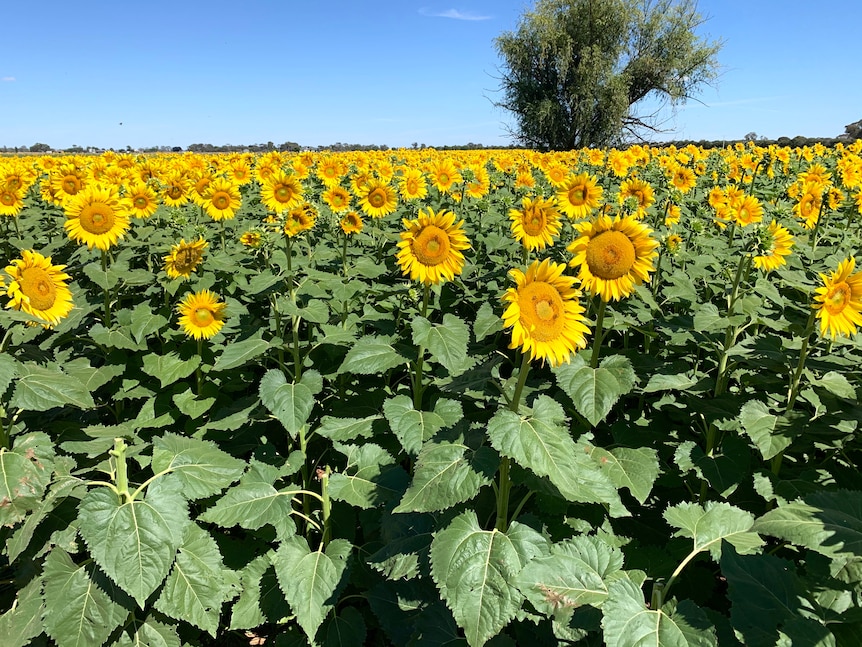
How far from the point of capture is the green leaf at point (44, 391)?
2.40m

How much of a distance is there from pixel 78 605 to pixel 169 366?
1.75 m

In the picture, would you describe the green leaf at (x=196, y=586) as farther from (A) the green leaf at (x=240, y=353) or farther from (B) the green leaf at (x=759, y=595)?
(B) the green leaf at (x=759, y=595)

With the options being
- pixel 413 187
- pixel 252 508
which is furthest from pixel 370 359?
pixel 413 187

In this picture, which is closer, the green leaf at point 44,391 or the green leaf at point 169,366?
the green leaf at point 44,391

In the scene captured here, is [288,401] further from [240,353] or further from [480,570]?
[480,570]

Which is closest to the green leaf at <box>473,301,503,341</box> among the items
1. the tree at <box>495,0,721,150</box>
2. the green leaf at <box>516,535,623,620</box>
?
the green leaf at <box>516,535,623,620</box>

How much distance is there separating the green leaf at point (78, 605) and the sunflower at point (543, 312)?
6.75ft

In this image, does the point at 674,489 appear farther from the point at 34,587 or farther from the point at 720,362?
the point at 34,587

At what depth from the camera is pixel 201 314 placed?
387 cm

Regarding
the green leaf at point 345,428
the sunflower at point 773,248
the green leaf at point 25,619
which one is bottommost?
the green leaf at point 25,619

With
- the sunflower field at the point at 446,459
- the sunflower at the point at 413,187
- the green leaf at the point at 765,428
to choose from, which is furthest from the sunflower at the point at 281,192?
the green leaf at the point at 765,428

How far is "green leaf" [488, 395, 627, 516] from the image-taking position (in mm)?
1812

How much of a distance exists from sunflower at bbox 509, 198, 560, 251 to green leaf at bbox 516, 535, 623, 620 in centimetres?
249

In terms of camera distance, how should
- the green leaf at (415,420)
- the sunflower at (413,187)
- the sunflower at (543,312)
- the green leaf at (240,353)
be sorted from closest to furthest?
the sunflower at (543,312)
the green leaf at (415,420)
the green leaf at (240,353)
the sunflower at (413,187)
